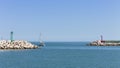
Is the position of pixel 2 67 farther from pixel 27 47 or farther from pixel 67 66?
pixel 27 47

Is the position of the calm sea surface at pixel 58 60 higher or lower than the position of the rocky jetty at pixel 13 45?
lower

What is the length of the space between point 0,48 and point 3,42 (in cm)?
344

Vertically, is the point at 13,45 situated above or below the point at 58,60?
above

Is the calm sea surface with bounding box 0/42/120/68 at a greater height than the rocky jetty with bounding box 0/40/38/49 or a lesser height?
lesser

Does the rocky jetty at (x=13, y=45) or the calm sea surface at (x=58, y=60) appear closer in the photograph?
the calm sea surface at (x=58, y=60)

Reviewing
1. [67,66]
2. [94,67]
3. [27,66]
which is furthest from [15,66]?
[94,67]

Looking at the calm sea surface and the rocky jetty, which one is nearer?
the calm sea surface

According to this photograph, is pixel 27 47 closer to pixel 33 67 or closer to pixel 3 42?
pixel 3 42

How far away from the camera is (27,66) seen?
63.0 m

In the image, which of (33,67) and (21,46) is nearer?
(33,67)

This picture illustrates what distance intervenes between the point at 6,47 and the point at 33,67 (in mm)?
72022

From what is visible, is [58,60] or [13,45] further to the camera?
[13,45]

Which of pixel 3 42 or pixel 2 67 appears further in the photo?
pixel 3 42

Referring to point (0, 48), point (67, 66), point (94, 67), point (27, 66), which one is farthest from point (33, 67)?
point (0, 48)
